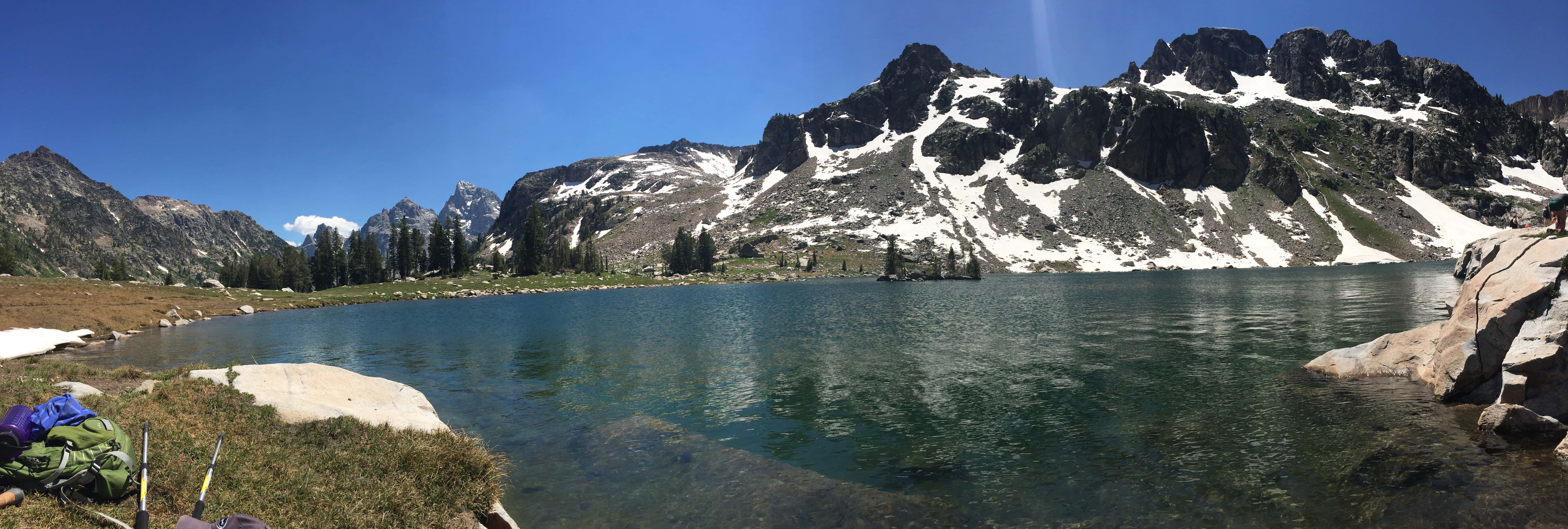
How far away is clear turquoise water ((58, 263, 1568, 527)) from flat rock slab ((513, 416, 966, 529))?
127 mm

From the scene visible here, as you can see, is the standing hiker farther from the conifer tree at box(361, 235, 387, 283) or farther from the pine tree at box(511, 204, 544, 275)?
the conifer tree at box(361, 235, 387, 283)

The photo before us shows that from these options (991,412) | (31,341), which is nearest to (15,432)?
(991,412)

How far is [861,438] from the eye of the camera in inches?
813

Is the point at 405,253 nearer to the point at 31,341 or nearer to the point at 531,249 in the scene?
the point at 531,249

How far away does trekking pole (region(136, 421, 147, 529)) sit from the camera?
856 centimetres

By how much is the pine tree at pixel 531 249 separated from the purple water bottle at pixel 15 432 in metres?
185

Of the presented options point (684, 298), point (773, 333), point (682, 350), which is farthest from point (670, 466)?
point (684, 298)

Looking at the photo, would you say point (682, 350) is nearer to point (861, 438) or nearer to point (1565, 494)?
point (861, 438)

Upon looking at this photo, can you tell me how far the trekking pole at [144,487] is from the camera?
856 cm

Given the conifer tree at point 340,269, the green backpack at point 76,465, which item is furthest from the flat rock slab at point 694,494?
the conifer tree at point 340,269

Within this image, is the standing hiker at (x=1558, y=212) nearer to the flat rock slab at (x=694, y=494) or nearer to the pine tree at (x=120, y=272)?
the flat rock slab at (x=694, y=494)

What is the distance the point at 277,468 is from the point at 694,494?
876cm

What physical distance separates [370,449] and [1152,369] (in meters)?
33.0

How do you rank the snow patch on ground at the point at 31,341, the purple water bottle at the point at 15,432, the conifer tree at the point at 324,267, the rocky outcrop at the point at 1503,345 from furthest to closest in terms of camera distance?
1. the conifer tree at the point at 324,267
2. the snow patch on ground at the point at 31,341
3. the rocky outcrop at the point at 1503,345
4. the purple water bottle at the point at 15,432
